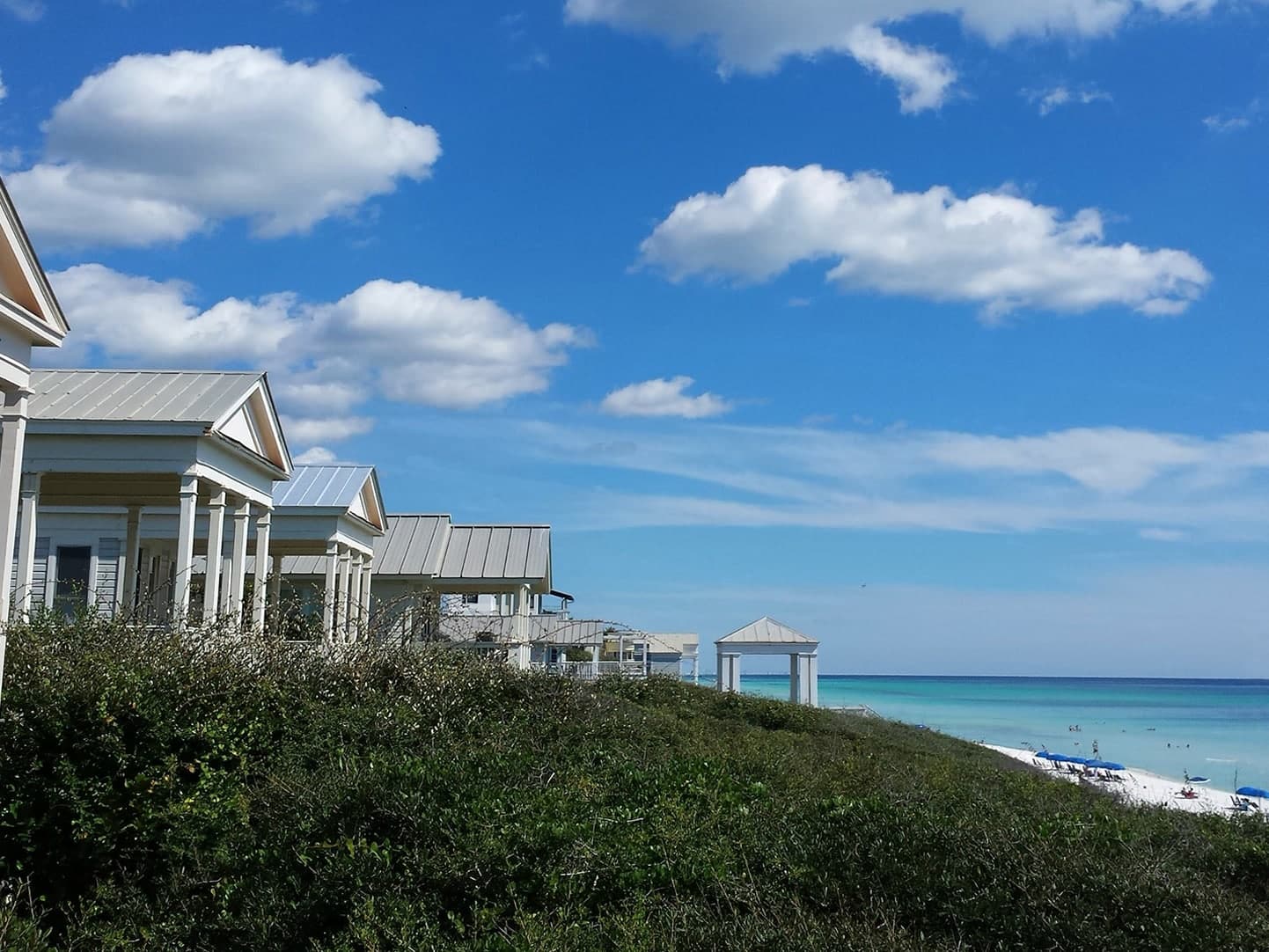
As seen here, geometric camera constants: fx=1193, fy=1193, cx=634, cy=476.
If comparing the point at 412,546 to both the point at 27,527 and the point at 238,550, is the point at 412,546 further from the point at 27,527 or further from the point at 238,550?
Result: the point at 27,527

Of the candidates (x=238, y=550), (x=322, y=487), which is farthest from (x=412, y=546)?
(x=238, y=550)

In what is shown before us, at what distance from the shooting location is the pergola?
14.4m

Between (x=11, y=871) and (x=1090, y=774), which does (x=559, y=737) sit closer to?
(x=11, y=871)

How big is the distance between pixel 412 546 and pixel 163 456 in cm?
1440

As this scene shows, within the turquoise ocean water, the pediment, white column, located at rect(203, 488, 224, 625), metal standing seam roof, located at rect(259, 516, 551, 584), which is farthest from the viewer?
the turquoise ocean water

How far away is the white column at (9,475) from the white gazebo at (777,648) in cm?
2544

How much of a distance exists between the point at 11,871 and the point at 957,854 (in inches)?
260

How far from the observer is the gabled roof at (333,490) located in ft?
68.4

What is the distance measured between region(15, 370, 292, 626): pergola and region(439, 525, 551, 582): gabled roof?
10.8 metres

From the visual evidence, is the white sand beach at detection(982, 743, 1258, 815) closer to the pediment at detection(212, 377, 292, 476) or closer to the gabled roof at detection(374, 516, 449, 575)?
the pediment at detection(212, 377, 292, 476)

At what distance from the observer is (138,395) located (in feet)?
51.3

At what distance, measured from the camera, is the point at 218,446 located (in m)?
15.2

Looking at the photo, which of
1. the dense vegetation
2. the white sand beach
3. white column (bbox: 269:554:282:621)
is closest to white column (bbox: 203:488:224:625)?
white column (bbox: 269:554:282:621)

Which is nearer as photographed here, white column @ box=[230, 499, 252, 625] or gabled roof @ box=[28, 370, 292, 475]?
gabled roof @ box=[28, 370, 292, 475]
